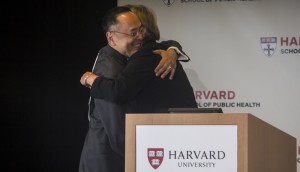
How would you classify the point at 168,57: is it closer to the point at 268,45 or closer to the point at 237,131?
the point at 268,45

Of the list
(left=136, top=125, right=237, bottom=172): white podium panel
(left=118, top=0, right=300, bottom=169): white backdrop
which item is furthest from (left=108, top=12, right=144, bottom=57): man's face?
(left=136, top=125, right=237, bottom=172): white podium panel

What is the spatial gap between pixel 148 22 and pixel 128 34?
0.74 ft

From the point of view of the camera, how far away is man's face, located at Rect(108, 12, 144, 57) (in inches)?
142

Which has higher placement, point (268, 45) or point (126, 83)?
point (268, 45)

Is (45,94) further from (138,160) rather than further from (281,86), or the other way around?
(138,160)

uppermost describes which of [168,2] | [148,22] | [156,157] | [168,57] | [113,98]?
[168,2]

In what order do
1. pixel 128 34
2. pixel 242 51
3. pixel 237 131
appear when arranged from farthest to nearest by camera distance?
pixel 242 51
pixel 128 34
pixel 237 131

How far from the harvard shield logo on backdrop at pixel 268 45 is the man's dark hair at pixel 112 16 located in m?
0.92

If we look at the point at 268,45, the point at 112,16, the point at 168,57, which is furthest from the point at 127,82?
the point at 268,45

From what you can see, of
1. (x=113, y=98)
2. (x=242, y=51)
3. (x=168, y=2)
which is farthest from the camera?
(x=168, y=2)

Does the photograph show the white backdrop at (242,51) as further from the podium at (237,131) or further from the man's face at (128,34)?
the podium at (237,131)

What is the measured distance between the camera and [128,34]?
11.8ft

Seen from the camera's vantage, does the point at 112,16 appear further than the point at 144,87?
Yes

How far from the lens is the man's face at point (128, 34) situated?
360cm
